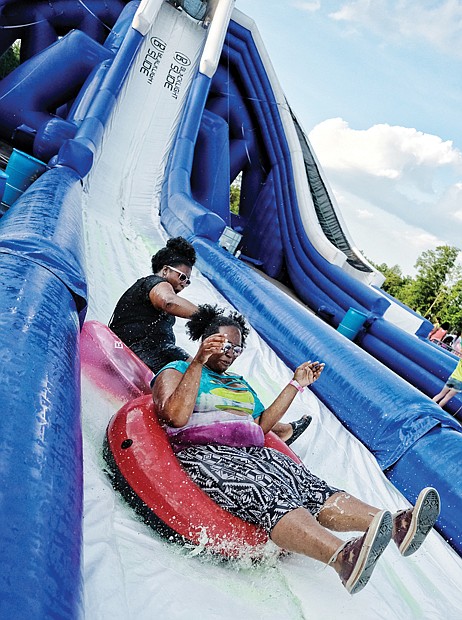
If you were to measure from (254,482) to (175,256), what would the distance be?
1.13 m

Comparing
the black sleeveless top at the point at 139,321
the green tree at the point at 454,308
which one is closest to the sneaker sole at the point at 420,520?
the black sleeveless top at the point at 139,321

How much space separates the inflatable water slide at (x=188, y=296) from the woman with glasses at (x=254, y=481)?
15 centimetres

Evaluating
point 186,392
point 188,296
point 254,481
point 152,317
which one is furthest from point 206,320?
point 188,296

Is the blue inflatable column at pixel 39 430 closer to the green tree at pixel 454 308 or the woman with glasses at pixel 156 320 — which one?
the woman with glasses at pixel 156 320

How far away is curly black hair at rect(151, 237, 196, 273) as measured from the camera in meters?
2.13

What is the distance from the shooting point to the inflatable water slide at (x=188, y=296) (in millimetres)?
917

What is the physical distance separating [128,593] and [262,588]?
1.09ft

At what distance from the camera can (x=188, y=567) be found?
1179 millimetres

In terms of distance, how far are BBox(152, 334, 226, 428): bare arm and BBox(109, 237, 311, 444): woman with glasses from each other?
564 millimetres

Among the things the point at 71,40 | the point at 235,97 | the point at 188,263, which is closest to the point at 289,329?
the point at 188,263

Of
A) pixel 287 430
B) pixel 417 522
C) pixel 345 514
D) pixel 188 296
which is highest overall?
pixel 417 522

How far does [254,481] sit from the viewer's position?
4.09 feet

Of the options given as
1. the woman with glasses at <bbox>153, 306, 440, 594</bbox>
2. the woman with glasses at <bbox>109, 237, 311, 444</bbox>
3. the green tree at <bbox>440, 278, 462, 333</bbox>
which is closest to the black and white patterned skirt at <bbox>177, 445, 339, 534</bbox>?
the woman with glasses at <bbox>153, 306, 440, 594</bbox>

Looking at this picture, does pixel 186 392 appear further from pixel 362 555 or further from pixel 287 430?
pixel 287 430
